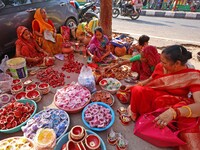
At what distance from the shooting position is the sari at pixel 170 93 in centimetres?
147

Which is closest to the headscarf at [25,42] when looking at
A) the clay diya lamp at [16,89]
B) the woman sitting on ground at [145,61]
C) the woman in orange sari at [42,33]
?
the woman in orange sari at [42,33]

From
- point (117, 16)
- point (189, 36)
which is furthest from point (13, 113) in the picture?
point (117, 16)

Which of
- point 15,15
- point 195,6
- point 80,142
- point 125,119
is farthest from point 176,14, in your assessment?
point 80,142

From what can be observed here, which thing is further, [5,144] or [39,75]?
[39,75]

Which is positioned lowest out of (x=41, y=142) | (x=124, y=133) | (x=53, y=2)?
(x=124, y=133)

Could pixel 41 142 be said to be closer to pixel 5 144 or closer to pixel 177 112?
pixel 5 144

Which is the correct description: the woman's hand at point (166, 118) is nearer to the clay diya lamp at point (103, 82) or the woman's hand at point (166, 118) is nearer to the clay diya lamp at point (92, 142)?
the clay diya lamp at point (92, 142)

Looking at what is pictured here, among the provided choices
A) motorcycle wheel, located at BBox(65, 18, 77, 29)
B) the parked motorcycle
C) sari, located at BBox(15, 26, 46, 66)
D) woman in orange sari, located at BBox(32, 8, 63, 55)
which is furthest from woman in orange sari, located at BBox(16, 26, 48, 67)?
the parked motorcycle

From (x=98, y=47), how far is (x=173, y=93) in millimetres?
2052

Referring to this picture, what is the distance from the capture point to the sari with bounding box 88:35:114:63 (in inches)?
132

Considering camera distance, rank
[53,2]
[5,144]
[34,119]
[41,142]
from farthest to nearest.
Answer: [53,2] → [34,119] → [5,144] → [41,142]

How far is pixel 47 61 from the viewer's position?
10.9ft

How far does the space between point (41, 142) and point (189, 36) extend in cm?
618

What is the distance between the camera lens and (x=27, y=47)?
3.18m
